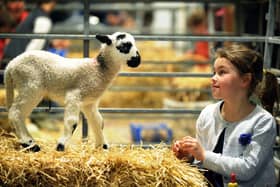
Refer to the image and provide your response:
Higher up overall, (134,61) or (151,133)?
(134,61)

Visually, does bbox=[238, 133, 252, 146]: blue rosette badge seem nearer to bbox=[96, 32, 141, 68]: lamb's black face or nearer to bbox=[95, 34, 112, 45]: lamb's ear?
bbox=[96, 32, 141, 68]: lamb's black face

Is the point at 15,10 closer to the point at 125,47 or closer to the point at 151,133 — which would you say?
the point at 151,133

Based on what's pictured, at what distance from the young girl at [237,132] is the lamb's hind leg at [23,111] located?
0.61 m

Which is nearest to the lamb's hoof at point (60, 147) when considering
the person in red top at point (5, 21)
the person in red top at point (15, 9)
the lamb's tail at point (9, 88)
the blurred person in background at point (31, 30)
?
the lamb's tail at point (9, 88)

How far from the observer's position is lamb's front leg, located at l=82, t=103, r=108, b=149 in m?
2.60

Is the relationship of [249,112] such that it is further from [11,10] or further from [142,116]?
[142,116]

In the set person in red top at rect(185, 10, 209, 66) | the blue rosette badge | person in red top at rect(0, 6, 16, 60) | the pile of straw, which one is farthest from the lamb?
person in red top at rect(185, 10, 209, 66)

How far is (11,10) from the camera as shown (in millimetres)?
5363

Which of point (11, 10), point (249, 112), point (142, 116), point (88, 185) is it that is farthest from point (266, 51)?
point (142, 116)

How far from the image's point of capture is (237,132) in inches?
99.8

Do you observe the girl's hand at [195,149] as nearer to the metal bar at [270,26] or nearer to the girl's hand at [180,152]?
the girl's hand at [180,152]

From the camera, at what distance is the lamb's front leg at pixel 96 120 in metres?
2.60

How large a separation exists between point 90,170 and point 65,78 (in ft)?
1.31

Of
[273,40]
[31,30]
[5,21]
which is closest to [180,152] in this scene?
[273,40]
